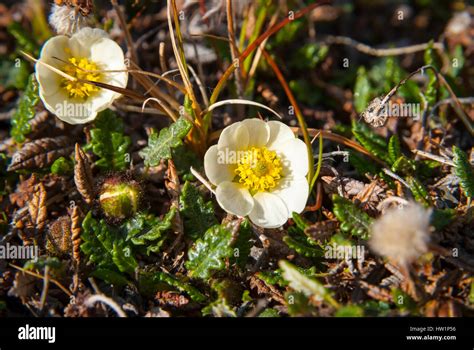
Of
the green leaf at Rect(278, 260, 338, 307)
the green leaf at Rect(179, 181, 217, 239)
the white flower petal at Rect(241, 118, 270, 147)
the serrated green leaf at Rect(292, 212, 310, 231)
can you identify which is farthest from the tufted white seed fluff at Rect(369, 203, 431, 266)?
the green leaf at Rect(179, 181, 217, 239)

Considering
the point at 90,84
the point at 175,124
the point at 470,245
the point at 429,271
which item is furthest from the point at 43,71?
the point at 470,245

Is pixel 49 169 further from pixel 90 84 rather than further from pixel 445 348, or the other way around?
pixel 445 348

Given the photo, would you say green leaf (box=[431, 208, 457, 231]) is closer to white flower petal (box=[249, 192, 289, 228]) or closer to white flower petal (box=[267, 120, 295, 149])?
white flower petal (box=[249, 192, 289, 228])

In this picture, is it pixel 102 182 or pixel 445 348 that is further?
pixel 102 182

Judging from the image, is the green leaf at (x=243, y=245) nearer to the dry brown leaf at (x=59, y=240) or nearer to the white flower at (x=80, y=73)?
the dry brown leaf at (x=59, y=240)

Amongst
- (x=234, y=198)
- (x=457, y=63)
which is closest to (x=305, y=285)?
(x=234, y=198)

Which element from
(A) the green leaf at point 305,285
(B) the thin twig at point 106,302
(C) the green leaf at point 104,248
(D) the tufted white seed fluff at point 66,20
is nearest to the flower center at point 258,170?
(A) the green leaf at point 305,285

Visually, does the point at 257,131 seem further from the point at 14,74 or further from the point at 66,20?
the point at 14,74
